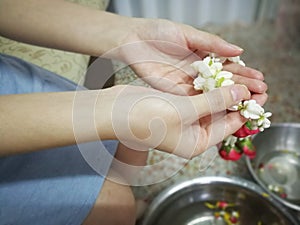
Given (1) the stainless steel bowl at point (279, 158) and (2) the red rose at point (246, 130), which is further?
(1) the stainless steel bowl at point (279, 158)

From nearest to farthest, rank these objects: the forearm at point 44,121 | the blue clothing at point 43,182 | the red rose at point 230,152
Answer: the forearm at point 44,121 < the blue clothing at point 43,182 < the red rose at point 230,152

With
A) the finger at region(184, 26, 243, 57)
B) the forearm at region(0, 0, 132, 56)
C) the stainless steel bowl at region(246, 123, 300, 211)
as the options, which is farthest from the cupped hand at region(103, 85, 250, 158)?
the stainless steel bowl at region(246, 123, 300, 211)

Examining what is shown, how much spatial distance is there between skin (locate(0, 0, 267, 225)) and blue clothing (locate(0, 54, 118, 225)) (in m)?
0.04

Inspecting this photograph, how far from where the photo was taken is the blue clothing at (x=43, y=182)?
1.94 feet

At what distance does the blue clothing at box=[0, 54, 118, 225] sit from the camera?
0.59 m

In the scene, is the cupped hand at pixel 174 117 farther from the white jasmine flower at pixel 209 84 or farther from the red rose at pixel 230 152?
the red rose at pixel 230 152

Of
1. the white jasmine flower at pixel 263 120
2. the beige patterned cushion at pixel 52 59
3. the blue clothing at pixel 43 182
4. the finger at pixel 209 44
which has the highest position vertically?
the finger at pixel 209 44

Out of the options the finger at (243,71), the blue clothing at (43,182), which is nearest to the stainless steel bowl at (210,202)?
the blue clothing at (43,182)

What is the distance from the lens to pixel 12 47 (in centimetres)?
87

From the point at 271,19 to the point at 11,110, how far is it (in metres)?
1.45

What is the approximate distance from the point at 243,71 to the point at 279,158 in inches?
23.1

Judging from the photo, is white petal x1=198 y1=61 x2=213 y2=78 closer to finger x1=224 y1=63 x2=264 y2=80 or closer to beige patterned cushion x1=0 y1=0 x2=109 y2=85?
finger x1=224 y1=63 x2=264 y2=80

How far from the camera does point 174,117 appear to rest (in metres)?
0.51

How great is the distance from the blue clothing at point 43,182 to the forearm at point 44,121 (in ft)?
0.44
